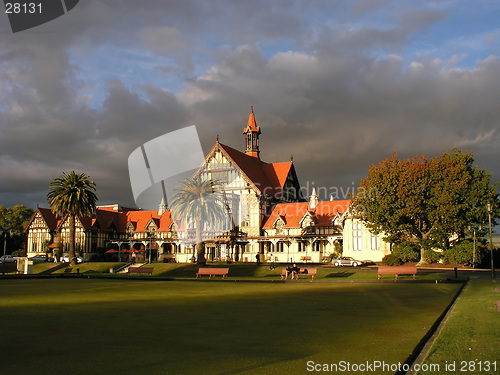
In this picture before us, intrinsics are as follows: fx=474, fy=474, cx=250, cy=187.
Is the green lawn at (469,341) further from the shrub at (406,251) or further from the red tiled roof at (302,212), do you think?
the red tiled roof at (302,212)

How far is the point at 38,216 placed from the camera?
90.4 meters

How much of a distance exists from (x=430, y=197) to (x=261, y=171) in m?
36.0

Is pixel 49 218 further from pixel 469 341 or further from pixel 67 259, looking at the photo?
pixel 469 341

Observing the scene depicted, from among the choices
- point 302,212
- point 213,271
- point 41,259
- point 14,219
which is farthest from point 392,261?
point 14,219

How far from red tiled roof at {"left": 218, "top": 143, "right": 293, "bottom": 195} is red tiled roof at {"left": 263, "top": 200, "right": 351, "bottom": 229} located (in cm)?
535

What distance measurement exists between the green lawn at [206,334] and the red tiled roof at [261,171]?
56199 mm

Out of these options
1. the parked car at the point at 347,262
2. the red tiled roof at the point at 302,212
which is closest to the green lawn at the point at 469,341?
the parked car at the point at 347,262

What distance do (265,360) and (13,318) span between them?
10631 mm

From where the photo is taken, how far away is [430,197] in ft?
173

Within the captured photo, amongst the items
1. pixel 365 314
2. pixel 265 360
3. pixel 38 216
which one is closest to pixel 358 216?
pixel 365 314

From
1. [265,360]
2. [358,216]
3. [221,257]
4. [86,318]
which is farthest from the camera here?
[221,257]

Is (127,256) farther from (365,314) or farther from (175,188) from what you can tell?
(365,314)

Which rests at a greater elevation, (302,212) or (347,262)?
(302,212)

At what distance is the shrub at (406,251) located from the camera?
2127 inches
